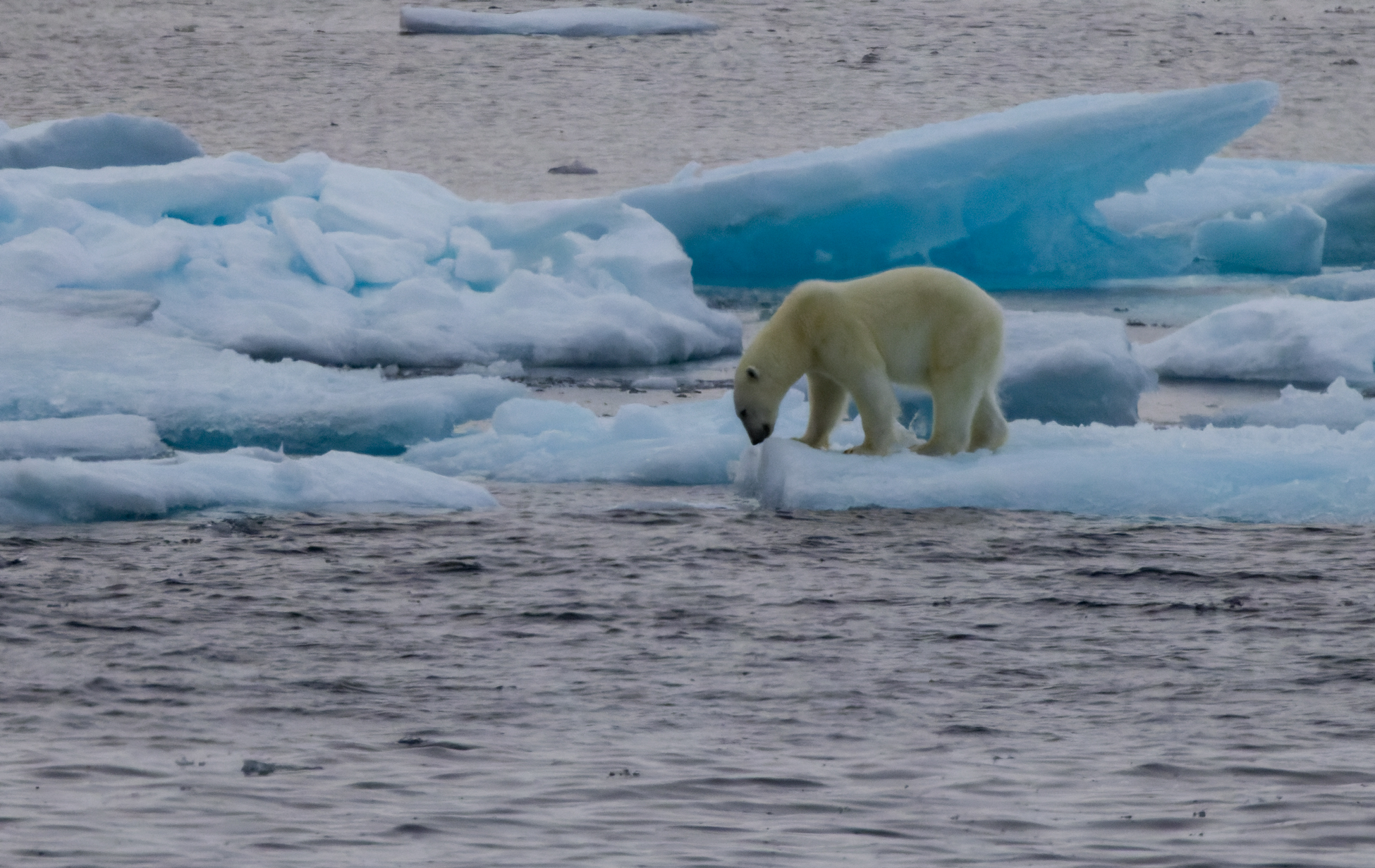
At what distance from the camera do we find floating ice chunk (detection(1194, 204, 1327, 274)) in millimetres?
13664

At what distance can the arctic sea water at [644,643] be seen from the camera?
3.53 metres

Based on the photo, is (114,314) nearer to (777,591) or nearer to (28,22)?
(777,591)

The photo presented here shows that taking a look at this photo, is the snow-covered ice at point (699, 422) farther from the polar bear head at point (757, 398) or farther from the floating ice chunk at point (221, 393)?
the polar bear head at point (757, 398)

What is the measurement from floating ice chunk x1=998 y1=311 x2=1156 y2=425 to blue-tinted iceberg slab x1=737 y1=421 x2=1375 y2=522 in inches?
57.7

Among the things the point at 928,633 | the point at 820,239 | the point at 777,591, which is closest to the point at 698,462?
the point at 777,591

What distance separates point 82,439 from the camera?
289 inches

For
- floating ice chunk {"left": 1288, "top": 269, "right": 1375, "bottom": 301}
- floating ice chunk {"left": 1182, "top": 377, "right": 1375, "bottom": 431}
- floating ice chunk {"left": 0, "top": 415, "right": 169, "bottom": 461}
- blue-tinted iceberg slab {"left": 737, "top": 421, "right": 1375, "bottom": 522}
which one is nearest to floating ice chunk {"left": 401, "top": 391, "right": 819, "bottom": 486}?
blue-tinted iceberg slab {"left": 737, "top": 421, "right": 1375, "bottom": 522}

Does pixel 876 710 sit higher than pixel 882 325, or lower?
lower

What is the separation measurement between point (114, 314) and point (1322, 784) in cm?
745

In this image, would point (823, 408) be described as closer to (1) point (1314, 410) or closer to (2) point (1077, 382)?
(2) point (1077, 382)

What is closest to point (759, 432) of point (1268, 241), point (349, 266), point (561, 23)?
point (349, 266)

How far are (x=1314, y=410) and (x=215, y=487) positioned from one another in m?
4.68

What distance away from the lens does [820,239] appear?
1357 centimetres

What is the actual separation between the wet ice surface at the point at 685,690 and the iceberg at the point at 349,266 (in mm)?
3726
